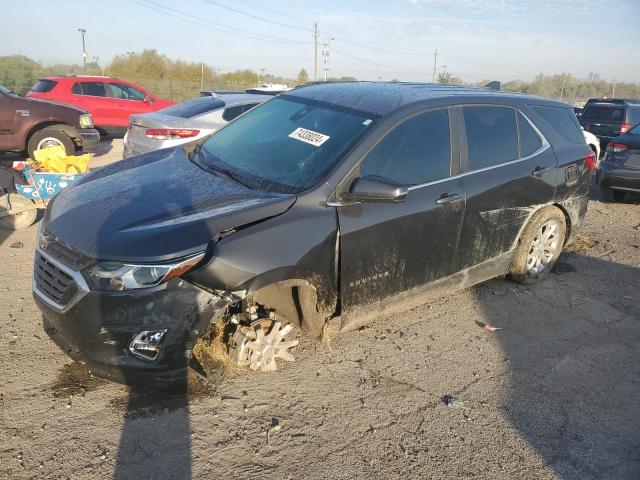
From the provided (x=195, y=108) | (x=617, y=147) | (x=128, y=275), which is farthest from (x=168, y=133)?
(x=617, y=147)

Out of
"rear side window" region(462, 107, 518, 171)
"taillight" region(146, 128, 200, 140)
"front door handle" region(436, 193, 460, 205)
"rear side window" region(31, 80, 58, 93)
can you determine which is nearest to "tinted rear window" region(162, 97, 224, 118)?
"taillight" region(146, 128, 200, 140)

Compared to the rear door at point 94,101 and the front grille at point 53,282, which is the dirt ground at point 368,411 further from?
the rear door at point 94,101

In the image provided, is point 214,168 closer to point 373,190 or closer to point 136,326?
point 373,190

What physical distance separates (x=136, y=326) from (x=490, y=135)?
3.07 meters

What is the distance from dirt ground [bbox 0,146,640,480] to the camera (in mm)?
2572

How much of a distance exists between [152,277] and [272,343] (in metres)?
0.99

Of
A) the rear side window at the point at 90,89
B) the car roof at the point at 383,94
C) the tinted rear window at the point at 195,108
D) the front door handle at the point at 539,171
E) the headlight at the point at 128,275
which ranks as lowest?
the headlight at the point at 128,275

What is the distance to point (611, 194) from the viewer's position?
900 centimetres

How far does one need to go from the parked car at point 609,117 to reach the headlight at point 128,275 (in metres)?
14.2

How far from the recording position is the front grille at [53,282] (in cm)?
265

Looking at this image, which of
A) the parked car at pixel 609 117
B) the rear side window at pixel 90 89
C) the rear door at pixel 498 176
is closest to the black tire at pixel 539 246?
the rear door at pixel 498 176

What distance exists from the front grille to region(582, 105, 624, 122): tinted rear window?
1499cm

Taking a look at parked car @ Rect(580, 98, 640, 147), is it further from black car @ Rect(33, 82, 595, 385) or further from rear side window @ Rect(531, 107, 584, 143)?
black car @ Rect(33, 82, 595, 385)

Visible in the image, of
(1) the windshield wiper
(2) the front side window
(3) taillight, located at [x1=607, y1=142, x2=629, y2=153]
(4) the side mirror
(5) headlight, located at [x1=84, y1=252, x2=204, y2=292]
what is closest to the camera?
(5) headlight, located at [x1=84, y1=252, x2=204, y2=292]
